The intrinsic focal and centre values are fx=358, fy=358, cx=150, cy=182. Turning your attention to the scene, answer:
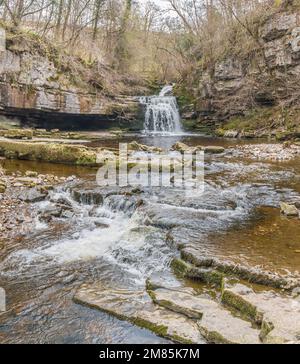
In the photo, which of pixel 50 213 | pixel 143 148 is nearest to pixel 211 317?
pixel 50 213

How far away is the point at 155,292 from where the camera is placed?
426cm

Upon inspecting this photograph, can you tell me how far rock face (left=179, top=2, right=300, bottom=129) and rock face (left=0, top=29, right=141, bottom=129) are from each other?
6.77 meters

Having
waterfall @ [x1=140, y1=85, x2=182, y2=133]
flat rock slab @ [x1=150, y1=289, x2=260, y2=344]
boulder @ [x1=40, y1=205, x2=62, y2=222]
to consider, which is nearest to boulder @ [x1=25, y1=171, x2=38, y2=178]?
boulder @ [x1=40, y1=205, x2=62, y2=222]

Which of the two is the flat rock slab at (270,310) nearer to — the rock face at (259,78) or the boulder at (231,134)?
the boulder at (231,134)

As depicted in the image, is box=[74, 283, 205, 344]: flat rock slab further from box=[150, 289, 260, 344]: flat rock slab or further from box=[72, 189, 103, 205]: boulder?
box=[72, 189, 103, 205]: boulder

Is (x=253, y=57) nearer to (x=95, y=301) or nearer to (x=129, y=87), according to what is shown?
(x=129, y=87)

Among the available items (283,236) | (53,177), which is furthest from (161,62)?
(283,236)

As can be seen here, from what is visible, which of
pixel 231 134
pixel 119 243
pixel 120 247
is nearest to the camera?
pixel 120 247

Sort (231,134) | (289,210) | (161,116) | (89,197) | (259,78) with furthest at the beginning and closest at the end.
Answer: (161,116)
(259,78)
(231,134)
(89,197)
(289,210)

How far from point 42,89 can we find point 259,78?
518 inches

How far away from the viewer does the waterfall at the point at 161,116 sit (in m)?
24.1

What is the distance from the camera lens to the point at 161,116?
2438 cm

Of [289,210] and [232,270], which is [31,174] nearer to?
[289,210]

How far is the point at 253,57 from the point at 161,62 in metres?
9.63
